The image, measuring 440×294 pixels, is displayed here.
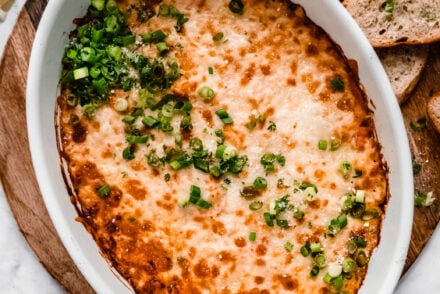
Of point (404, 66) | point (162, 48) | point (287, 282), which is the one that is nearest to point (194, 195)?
point (287, 282)

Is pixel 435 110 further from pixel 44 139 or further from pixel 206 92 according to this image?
pixel 44 139

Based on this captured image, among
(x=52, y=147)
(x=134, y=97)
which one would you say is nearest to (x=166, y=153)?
(x=134, y=97)

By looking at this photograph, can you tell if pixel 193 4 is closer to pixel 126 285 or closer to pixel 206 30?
pixel 206 30

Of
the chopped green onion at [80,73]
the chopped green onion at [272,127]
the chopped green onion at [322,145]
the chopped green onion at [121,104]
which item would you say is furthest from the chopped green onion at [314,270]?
the chopped green onion at [80,73]

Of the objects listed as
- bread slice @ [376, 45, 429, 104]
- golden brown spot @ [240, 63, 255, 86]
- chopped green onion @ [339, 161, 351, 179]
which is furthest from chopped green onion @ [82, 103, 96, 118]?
bread slice @ [376, 45, 429, 104]

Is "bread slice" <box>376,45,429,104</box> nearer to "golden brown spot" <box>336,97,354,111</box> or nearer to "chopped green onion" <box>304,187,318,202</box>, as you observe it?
"golden brown spot" <box>336,97,354,111</box>
